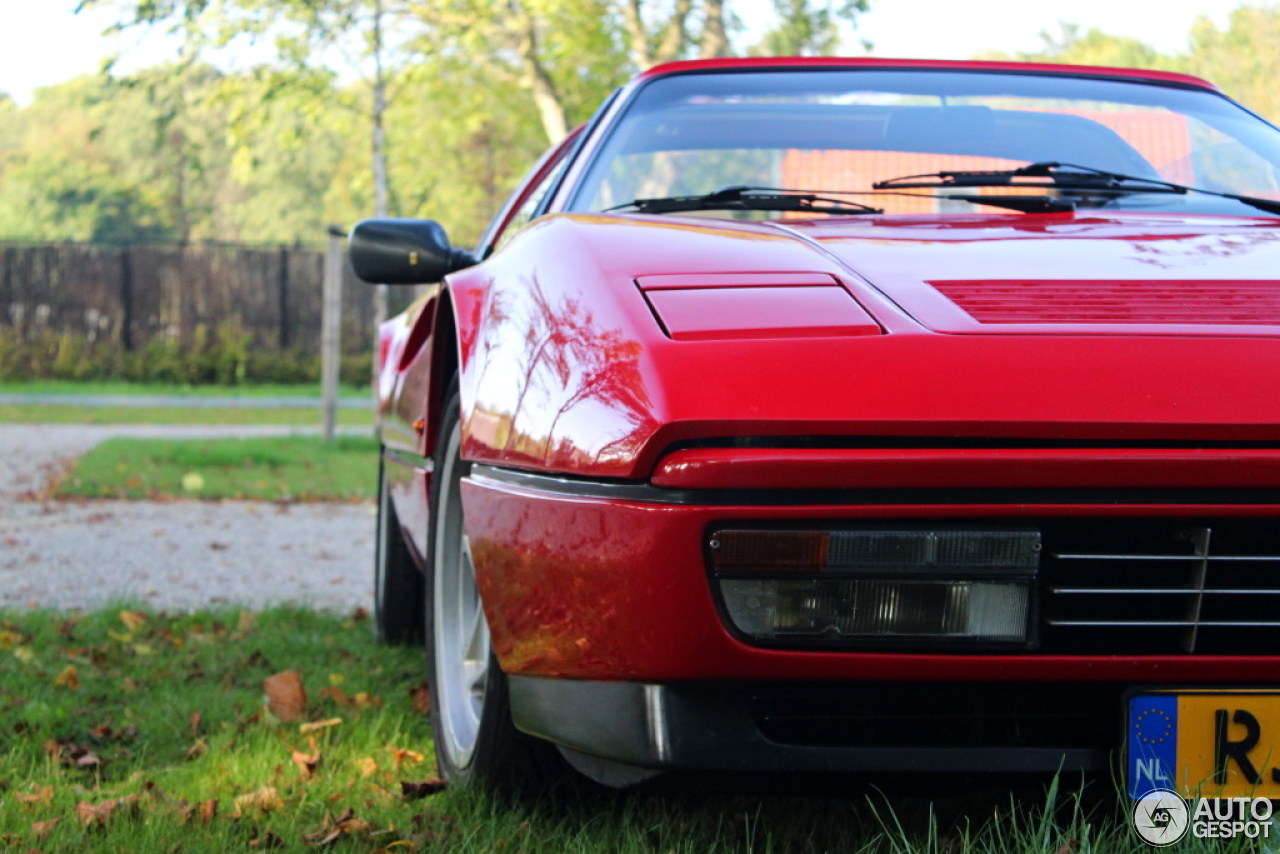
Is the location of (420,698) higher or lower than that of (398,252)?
lower

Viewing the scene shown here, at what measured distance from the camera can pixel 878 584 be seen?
1573mm

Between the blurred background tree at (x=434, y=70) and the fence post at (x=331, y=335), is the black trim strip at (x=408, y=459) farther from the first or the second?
the blurred background tree at (x=434, y=70)

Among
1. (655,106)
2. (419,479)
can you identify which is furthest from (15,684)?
(655,106)

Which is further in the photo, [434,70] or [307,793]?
[434,70]

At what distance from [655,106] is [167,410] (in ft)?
50.3

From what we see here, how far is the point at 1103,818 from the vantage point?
176 centimetres

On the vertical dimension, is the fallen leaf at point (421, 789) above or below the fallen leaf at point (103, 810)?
above

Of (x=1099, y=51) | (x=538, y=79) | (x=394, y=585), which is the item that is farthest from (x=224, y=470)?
(x=1099, y=51)

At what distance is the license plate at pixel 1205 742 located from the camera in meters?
1.61

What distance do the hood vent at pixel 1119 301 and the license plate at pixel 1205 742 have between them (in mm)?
464

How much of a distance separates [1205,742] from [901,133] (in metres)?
1.61

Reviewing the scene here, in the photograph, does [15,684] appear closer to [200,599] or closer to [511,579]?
[200,599]

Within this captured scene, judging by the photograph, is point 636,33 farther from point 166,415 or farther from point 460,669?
point 460,669

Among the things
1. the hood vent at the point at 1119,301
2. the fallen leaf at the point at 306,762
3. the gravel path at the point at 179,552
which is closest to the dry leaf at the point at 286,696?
the fallen leaf at the point at 306,762
